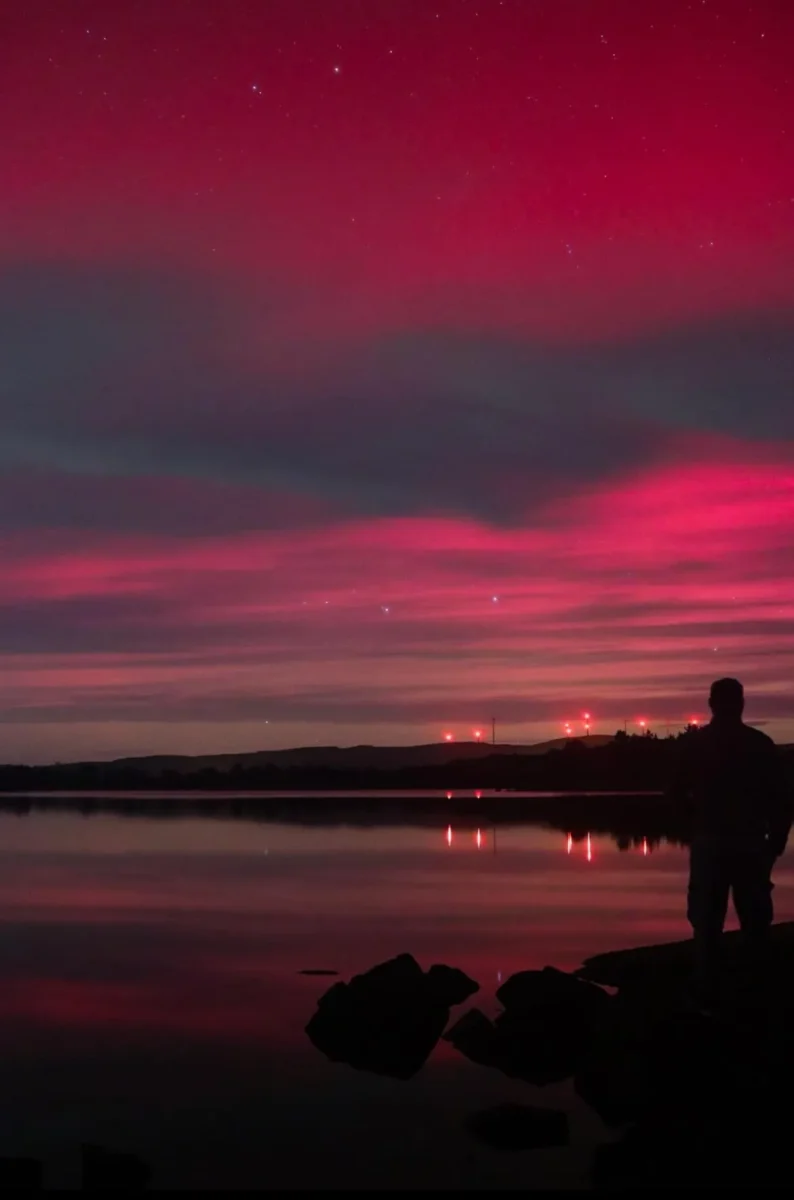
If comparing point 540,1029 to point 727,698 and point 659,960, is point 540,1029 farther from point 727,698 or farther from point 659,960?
point 727,698

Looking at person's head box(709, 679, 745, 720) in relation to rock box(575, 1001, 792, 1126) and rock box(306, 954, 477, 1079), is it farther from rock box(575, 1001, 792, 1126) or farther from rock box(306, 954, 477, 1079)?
rock box(306, 954, 477, 1079)

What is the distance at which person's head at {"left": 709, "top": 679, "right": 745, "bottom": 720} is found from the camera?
12.1 m

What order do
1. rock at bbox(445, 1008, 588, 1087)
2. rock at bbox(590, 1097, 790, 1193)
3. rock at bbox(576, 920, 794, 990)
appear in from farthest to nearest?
rock at bbox(445, 1008, 588, 1087) → rock at bbox(576, 920, 794, 990) → rock at bbox(590, 1097, 790, 1193)

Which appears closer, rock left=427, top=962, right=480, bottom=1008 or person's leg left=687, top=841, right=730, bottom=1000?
person's leg left=687, top=841, right=730, bottom=1000

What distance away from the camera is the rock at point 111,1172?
11.4m

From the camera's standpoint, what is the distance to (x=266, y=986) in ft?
77.3

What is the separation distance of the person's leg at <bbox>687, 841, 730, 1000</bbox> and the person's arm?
1.78 feet

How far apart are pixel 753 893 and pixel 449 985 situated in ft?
28.0

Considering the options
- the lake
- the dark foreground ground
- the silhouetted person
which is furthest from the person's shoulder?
the lake

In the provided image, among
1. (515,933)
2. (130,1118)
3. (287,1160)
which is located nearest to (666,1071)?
(287,1160)

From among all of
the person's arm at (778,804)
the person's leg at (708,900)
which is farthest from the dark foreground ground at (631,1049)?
the person's arm at (778,804)

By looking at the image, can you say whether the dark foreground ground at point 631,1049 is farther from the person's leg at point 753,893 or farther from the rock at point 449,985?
A: the person's leg at point 753,893

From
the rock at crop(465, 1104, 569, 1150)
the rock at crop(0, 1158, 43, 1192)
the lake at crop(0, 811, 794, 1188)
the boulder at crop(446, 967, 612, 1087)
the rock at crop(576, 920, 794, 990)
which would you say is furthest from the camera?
the boulder at crop(446, 967, 612, 1087)

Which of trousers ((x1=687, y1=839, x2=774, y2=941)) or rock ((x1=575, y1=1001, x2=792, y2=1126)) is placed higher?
trousers ((x1=687, y1=839, x2=774, y2=941))
